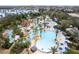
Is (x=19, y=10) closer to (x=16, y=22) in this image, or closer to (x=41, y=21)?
(x=16, y=22)

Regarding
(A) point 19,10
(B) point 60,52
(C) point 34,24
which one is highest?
(A) point 19,10

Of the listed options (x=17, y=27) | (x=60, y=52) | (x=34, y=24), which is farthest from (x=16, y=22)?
(x=60, y=52)

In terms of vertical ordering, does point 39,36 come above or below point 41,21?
below

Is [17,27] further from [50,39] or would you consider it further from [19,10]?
[50,39]

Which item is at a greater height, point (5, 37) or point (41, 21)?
point (41, 21)
